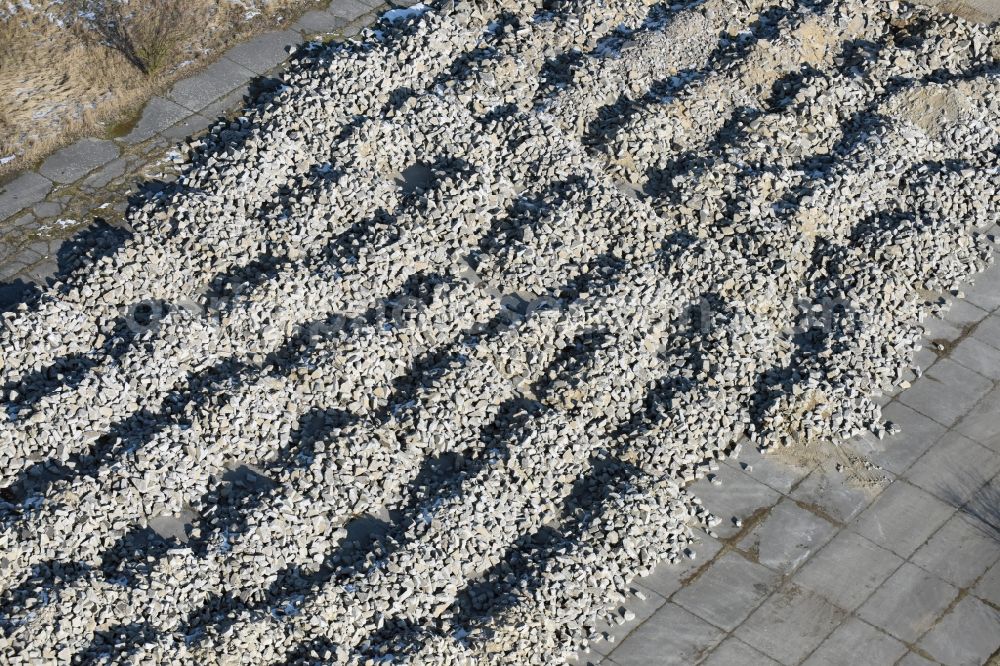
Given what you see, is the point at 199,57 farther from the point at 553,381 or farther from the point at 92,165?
the point at 553,381

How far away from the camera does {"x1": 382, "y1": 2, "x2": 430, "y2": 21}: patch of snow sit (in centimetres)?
1602

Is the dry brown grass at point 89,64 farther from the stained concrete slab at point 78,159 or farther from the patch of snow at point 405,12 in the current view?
the patch of snow at point 405,12

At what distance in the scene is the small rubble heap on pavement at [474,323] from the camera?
10.5 meters

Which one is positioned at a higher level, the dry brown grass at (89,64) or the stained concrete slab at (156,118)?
the dry brown grass at (89,64)

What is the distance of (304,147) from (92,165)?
2.29m

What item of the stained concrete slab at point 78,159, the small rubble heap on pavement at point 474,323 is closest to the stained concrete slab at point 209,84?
the small rubble heap on pavement at point 474,323

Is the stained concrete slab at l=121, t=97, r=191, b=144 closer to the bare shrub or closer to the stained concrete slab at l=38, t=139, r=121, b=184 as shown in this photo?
the stained concrete slab at l=38, t=139, r=121, b=184

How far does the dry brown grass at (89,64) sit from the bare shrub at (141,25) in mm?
13

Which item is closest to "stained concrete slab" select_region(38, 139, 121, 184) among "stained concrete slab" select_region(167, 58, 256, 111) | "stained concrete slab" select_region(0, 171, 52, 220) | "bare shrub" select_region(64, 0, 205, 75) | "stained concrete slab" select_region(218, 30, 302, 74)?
"stained concrete slab" select_region(0, 171, 52, 220)

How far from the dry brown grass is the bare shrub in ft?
0.04

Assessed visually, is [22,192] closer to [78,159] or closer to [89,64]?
[78,159]

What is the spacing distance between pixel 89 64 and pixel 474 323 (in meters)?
5.94

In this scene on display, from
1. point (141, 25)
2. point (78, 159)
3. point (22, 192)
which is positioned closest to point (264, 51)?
point (141, 25)

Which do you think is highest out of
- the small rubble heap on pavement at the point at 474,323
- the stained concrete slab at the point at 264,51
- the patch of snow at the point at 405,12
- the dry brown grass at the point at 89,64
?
the dry brown grass at the point at 89,64
